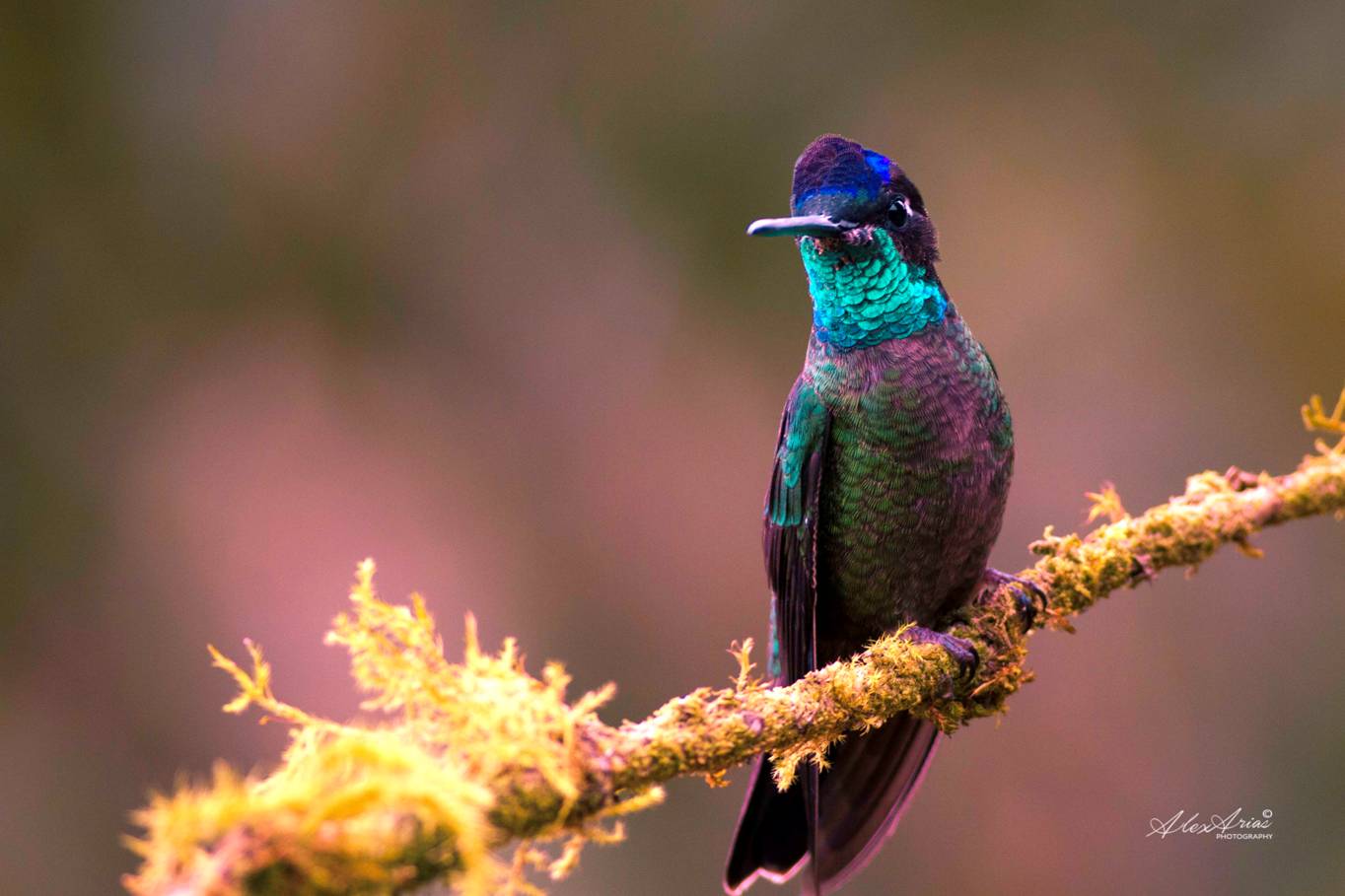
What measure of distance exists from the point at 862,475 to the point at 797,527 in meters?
0.20

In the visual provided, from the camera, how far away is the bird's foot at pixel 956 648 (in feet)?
7.77

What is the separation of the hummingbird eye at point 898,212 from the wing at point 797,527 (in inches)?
17.5

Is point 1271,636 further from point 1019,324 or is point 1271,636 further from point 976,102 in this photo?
point 976,102

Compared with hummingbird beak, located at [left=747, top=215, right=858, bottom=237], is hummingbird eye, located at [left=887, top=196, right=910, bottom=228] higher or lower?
higher

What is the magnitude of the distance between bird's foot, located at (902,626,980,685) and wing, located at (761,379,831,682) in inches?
10.8

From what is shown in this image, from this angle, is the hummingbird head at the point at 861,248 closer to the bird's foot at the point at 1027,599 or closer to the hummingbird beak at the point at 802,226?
the hummingbird beak at the point at 802,226

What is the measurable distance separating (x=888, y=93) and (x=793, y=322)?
1.37 meters

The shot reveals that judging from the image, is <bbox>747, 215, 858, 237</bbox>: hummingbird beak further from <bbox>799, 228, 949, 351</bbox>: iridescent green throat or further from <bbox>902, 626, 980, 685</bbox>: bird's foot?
<bbox>902, 626, 980, 685</bbox>: bird's foot

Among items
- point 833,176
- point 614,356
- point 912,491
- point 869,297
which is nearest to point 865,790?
point 912,491

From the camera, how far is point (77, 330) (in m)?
5.97

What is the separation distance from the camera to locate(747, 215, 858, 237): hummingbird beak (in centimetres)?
247

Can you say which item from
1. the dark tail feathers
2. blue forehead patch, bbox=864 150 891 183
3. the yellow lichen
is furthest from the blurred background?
the yellow lichen

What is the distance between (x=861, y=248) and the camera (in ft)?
8.82

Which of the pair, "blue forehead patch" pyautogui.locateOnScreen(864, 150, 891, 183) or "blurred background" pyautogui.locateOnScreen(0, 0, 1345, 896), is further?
"blurred background" pyautogui.locateOnScreen(0, 0, 1345, 896)
